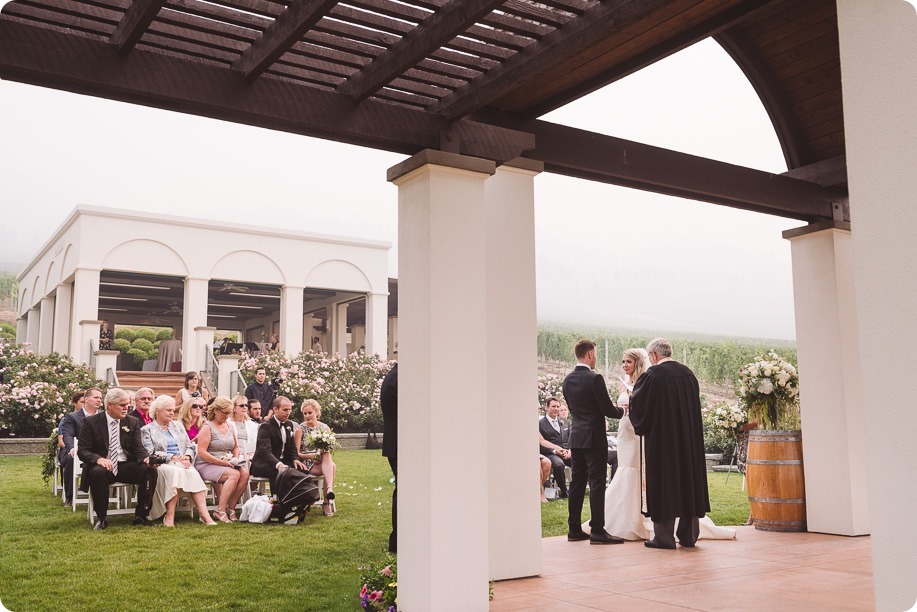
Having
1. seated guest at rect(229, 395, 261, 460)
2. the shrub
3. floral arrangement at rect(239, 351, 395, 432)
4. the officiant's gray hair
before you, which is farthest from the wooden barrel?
the shrub

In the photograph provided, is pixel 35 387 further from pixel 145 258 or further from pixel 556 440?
pixel 556 440

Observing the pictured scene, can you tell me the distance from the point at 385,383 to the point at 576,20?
390cm

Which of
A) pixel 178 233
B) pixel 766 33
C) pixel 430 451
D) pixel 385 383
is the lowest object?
pixel 430 451

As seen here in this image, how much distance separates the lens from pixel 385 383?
Answer: 740 cm

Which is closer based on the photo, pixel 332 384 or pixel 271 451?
pixel 271 451

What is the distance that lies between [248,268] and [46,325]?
772cm

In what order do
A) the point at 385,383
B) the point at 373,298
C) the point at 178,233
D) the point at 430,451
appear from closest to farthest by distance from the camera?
the point at 430,451 < the point at 385,383 < the point at 178,233 < the point at 373,298

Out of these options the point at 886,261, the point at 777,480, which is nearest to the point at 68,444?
the point at 777,480

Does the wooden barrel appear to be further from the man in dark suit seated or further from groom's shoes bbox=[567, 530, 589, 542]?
the man in dark suit seated

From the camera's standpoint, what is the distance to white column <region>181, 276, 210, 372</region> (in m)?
20.7

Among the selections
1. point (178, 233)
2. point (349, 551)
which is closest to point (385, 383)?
point (349, 551)

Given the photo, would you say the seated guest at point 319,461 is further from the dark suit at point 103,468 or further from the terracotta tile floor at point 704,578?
the terracotta tile floor at point 704,578

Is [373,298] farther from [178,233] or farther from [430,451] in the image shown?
[430,451]

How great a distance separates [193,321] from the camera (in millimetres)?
21141
